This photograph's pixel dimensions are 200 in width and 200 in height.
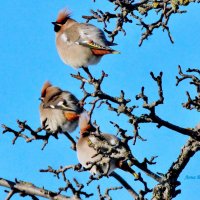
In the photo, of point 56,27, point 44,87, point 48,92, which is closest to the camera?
point 48,92

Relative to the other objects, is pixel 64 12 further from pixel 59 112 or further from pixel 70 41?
pixel 59 112

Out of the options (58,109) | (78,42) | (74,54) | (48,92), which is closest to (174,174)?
(58,109)

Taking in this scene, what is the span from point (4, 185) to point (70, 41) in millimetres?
3256

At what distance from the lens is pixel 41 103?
900 centimetres

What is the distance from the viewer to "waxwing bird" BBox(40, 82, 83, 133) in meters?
8.11

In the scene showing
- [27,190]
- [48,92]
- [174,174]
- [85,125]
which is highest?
[48,92]

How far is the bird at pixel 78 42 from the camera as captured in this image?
26.7 feet

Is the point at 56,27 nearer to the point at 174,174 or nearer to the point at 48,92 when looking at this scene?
the point at 48,92

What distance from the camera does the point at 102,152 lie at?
211 inches

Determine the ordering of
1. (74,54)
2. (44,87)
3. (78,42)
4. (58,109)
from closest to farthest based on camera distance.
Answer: (58,109), (74,54), (78,42), (44,87)

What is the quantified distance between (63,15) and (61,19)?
76 millimetres

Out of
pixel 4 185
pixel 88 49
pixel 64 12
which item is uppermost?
pixel 64 12

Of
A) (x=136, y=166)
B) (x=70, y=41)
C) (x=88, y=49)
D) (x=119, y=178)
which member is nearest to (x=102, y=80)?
(x=136, y=166)

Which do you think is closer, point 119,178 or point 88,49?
point 119,178
